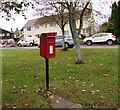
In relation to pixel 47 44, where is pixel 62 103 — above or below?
below

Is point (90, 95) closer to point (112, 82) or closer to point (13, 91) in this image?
point (112, 82)

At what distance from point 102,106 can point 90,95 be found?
574mm

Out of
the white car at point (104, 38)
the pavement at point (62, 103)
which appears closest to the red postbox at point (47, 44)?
the pavement at point (62, 103)

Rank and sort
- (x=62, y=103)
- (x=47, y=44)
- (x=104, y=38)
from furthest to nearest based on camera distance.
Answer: (x=104, y=38), (x=47, y=44), (x=62, y=103)

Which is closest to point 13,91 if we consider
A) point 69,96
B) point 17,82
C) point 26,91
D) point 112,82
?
point 26,91

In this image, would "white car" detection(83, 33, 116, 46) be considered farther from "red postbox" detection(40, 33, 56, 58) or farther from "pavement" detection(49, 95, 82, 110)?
"pavement" detection(49, 95, 82, 110)

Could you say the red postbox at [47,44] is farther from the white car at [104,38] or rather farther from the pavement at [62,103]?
the white car at [104,38]

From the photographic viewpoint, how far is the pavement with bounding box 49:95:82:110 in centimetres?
310

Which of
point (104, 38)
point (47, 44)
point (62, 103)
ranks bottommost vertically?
point (62, 103)

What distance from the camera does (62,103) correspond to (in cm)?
330

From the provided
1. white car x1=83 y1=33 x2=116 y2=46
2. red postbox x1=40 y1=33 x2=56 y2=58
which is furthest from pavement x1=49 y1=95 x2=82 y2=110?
white car x1=83 y1=33 x2=116 y2=46

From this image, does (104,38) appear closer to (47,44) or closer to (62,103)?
(47,44)

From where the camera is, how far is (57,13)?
1385 centimetres

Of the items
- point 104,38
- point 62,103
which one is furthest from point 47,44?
point 104,38
